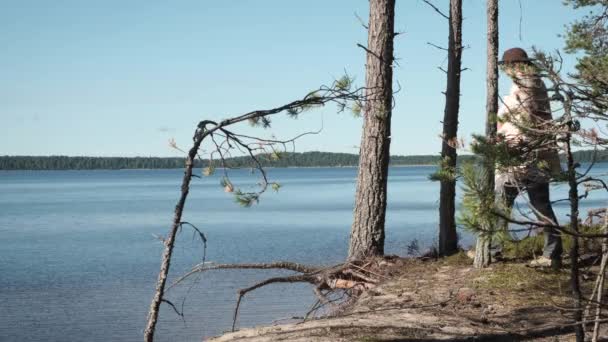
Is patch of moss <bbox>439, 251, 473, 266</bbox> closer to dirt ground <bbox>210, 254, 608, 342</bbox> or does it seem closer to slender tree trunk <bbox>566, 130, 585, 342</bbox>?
dirt ground <bbox>210, 254, 608, 342</bbox>

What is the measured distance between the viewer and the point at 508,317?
6.75m

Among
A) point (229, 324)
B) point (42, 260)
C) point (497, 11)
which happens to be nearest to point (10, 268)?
point (42, 260)

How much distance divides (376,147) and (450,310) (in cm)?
291

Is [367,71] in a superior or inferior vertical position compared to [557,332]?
superior

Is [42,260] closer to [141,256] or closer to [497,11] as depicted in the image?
[141,256]

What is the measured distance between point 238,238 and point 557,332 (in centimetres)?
1670

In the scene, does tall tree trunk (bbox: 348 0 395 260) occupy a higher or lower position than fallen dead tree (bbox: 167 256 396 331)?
higher

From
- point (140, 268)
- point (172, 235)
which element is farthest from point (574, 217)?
point (140, 268)

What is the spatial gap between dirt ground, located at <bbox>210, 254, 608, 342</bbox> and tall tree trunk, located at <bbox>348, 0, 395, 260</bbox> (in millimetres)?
595

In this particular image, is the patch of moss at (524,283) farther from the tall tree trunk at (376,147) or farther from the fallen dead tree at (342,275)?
the tall tree trunk at (376,147)

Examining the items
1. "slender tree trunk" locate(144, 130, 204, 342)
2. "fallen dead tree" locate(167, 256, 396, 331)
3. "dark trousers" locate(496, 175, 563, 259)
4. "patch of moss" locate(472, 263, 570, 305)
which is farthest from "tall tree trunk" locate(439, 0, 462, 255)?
"slender tree trunk" locate(144, 130, 204, 342)

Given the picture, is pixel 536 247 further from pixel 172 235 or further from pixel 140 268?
pixel 140 268

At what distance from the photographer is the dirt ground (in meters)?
6.19

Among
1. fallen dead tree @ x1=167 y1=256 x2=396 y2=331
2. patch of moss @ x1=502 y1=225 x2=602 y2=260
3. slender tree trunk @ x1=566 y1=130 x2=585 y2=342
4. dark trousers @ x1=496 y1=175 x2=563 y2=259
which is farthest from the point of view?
patch of moss @ x1=502 y1=225 x2=602 y2=260
